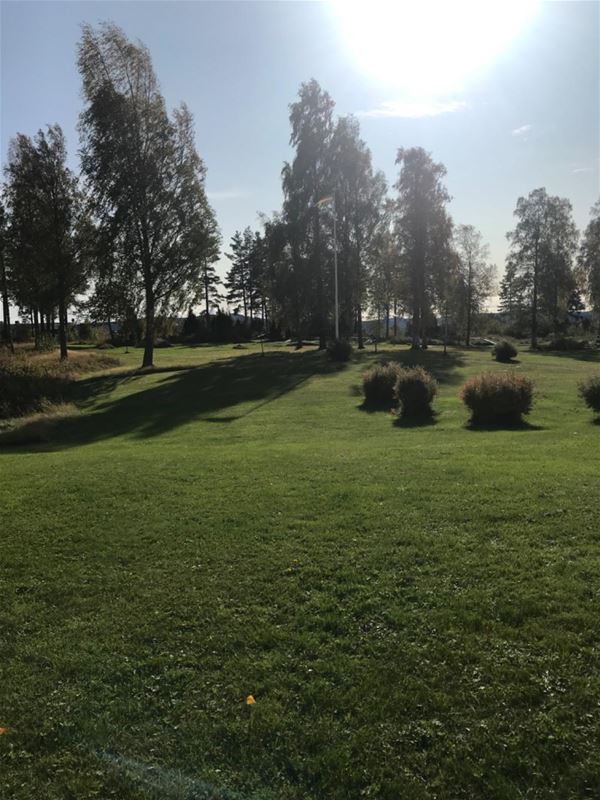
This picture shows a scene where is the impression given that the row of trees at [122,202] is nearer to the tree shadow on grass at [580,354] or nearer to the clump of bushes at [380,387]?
the clump of bushes at [380,387]

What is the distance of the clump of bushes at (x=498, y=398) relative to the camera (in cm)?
1462

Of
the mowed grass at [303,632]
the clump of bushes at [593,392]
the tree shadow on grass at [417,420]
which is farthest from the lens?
Result: the clump of bushes at [593,392]

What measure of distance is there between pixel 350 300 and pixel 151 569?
38550 mm

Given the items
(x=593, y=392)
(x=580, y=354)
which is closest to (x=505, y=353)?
(x=580, y=354)

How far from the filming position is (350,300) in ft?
139

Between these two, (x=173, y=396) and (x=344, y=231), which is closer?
(x=173, y=396)

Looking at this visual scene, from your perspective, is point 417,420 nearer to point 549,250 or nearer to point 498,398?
point 498,398

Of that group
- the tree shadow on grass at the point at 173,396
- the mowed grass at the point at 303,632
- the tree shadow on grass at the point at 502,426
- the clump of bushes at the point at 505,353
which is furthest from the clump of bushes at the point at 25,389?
the clump of bushes at the point at 505,353

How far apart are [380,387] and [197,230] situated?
19.0 meters

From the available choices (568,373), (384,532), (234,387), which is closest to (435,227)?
(568,373)

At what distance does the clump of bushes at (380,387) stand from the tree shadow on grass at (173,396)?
12.5 ft

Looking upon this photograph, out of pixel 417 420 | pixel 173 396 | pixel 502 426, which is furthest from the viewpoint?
pixel 173 396

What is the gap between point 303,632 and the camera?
4.03 m

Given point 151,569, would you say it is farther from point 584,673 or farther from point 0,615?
point 584,673
